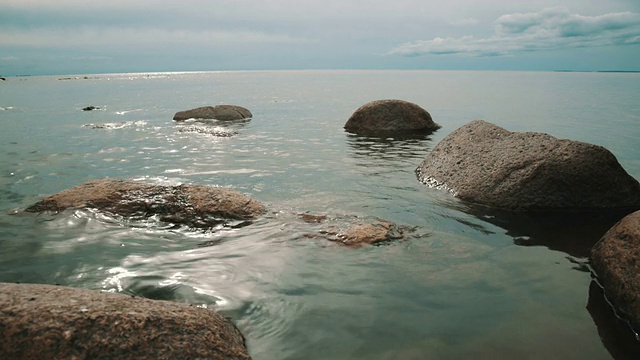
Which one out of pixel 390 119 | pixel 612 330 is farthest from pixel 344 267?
pixel 390 119

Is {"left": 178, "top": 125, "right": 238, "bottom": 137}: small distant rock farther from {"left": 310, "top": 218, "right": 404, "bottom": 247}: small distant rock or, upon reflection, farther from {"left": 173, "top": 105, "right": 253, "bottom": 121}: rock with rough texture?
{"left": 310, "top": 218, "right": 404, "bottom": 247}: small distant rock

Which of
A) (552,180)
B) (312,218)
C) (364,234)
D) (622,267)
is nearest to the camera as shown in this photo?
(622,267)

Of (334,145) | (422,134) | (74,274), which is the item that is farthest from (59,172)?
(422,134)

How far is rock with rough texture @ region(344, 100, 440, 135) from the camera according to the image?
20.4 m

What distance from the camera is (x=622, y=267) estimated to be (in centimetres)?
494

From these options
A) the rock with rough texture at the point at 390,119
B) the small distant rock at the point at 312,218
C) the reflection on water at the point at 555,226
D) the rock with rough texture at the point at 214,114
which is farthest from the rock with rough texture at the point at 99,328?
the rock with rough texture at the point at 214,114

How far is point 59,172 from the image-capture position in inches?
464

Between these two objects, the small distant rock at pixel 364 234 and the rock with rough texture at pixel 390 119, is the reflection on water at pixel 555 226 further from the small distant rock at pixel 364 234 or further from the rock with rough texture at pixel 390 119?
the rock with rough texture at pixel 390 119

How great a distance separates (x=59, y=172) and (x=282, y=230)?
801cm

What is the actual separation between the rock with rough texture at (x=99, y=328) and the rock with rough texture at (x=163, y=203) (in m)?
3.56

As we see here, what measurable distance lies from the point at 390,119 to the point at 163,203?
14374 millimetres

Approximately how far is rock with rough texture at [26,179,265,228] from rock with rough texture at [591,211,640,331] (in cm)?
533

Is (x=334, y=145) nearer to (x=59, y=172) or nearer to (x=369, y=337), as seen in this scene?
(x=59, y=172)

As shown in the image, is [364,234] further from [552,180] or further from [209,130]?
[209,130]
